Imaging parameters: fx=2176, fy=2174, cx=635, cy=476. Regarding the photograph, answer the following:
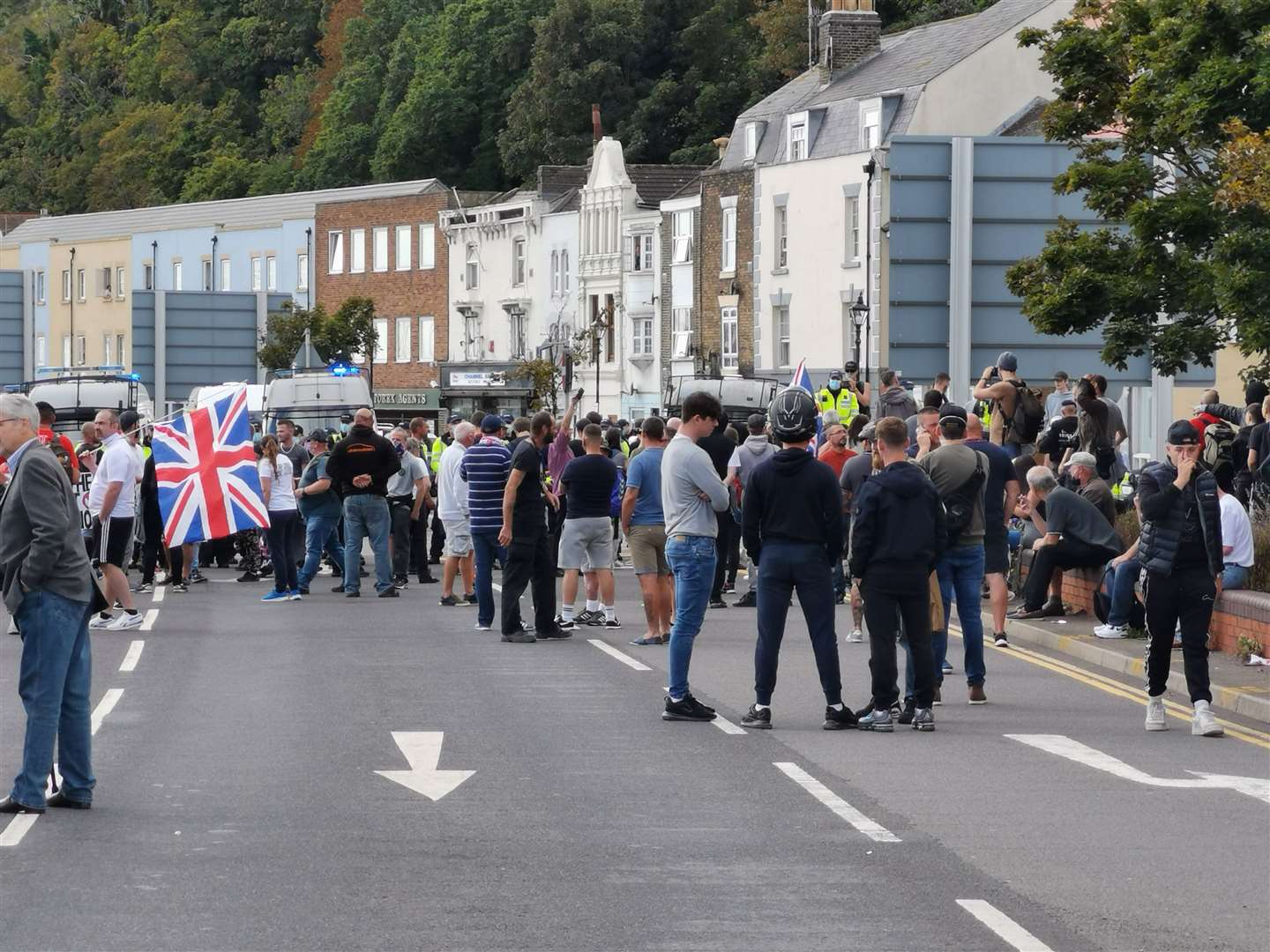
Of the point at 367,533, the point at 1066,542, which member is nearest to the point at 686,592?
the point at 1066,542

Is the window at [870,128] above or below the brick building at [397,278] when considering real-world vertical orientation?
above

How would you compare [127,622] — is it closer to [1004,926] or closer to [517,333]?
[1004,926]

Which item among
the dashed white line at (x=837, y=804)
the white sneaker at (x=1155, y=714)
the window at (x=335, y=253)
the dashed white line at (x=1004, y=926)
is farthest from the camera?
the window at (x=335, y=253)

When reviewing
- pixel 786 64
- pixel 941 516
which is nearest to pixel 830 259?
→ pixel 786 64

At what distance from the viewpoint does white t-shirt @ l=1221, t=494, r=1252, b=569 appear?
17.3 meters

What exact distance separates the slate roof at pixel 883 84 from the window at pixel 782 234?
5.70ft

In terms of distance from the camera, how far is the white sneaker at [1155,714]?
13.8 m

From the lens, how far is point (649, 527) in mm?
18891

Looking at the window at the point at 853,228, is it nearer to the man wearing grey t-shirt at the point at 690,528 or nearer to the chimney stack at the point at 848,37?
the chimney stack at the point at 848,37

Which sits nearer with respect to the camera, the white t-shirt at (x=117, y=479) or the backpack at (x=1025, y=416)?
the white t-shirt at (x=117, y=479)

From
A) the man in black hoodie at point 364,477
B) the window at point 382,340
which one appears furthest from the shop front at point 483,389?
the man in black hoodie at point 364,477

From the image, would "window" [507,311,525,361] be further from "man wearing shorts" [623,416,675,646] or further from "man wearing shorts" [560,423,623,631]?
"man wearing shorts" [623,416,675,646]

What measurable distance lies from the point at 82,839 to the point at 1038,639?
11.6 meters

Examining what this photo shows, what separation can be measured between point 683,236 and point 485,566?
46.9 m
